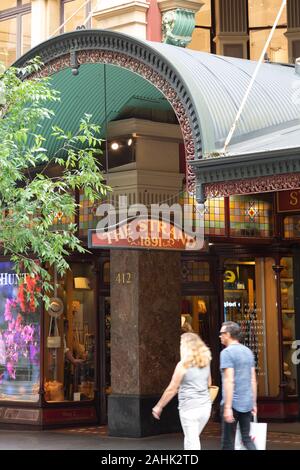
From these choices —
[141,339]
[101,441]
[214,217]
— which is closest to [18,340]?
[141,339]

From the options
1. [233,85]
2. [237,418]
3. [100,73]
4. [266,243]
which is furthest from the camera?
[266,243]

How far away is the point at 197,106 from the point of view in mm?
12781

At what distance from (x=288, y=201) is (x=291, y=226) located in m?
0.49

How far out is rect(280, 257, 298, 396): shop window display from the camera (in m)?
17.8

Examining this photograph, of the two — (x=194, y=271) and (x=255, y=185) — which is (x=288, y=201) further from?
(x=255, y=185)

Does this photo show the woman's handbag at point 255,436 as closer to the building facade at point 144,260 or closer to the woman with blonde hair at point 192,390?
the woman with blonde hair at point 192,390

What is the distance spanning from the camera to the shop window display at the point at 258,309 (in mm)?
17922

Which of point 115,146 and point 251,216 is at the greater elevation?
point 115,146

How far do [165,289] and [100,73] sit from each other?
367cm

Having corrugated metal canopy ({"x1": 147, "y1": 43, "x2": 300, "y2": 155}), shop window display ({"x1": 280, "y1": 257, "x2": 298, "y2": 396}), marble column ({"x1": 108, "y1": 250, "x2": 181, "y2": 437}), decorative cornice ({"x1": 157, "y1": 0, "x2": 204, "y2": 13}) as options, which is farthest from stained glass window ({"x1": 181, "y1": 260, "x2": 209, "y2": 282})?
corrugated metal canopy ({"x1": 147, "y1": 43, "x2": 300, "y2": 155})

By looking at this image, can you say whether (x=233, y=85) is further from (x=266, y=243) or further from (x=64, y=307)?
(x=64, y=307)

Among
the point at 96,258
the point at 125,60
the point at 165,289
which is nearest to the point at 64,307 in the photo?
the point at 96,258

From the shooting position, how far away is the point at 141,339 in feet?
53.7

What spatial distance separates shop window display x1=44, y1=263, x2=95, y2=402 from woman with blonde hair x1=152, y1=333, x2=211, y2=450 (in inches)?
292
